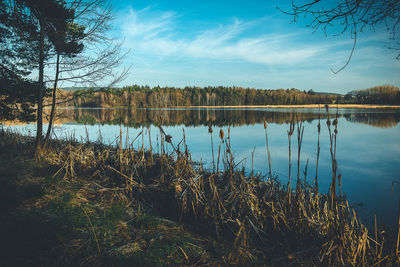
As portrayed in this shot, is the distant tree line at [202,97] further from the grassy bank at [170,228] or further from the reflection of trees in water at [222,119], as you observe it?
the grassy bank at [170,228]

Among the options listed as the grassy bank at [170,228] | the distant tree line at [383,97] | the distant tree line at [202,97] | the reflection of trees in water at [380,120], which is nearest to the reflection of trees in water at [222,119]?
the reflection of trees in water at [380,120]

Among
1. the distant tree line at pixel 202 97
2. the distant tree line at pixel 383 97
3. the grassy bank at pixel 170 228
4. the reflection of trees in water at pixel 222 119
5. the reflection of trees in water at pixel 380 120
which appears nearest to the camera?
the grassy bank at pixel 170 228

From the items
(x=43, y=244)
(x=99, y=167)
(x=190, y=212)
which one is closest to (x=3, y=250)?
(x=43, y=244)

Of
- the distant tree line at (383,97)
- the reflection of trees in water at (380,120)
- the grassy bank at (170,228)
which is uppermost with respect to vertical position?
the distant tree line at (383,97)

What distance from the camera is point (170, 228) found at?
304cm

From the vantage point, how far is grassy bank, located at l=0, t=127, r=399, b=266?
2.36m

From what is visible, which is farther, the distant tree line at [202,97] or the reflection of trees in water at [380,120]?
the distant tree line at [202,97]

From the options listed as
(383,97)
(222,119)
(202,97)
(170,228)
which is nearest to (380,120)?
(222,119)

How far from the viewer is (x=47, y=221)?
110 inches

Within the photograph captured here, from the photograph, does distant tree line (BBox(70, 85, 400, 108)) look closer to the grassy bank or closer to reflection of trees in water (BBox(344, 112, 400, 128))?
reflection of trees in water (BBox(344, 112, 400, 128))

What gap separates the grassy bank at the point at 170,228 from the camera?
2.36m

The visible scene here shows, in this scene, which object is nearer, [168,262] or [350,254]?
[168,262]

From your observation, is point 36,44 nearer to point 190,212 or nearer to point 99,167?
point 99,167

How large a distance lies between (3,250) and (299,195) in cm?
385
